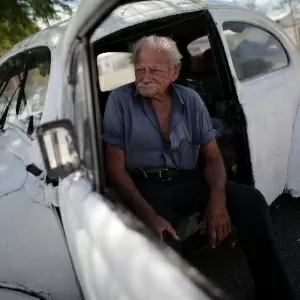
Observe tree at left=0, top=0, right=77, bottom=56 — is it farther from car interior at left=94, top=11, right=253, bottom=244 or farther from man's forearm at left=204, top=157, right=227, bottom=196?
man's forearm at left=204, top=157, right=227, bottom=196

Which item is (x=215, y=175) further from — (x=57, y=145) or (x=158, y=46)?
(x=57, y=145)

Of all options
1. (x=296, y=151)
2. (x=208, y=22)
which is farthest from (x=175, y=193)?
(x=208, y=22)

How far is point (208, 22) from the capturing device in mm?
2648

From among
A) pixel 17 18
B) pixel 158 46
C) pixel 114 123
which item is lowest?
pixel 114 123

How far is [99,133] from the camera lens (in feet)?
4.72

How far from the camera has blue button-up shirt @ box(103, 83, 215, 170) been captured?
1961 millimetres

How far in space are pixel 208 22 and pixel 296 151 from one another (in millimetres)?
1079

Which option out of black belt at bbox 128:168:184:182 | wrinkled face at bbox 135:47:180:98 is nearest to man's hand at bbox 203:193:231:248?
black belt at bbox 128:168:184:182

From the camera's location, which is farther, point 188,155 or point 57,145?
point 188,155

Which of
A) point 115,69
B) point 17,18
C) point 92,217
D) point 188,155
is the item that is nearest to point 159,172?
point 188,155

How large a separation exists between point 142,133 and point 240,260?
0.80 meters

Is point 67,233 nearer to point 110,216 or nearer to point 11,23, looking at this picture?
point 110,216

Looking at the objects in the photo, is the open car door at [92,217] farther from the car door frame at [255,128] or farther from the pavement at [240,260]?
the car door frame at [255,128]

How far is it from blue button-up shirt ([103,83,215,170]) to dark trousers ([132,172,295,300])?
93 mm
